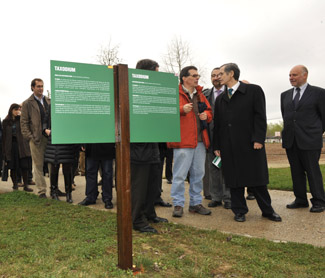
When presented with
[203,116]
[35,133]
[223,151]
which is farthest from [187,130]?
[35,133]

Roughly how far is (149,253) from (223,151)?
212cm

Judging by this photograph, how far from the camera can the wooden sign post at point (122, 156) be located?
109 inches

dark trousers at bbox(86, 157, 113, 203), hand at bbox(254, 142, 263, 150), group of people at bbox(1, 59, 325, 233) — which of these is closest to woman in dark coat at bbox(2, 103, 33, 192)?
group of people at bbox(1, 59, 325, 233)

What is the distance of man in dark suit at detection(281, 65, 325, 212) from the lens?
16.7 feet

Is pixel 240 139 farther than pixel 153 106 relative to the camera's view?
Yes

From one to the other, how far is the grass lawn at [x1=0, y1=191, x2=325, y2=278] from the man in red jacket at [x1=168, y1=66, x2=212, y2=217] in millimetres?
847

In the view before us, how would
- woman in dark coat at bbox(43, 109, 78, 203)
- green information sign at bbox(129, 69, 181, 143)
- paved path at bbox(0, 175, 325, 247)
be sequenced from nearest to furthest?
green information sign at bbox(129, 69, 181, 143)
paved path at bbox(0, 175, 325, 247)
woman in dark coat at bbox(43, 109, 78, 203)

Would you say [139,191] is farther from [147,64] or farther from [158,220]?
[147,64]

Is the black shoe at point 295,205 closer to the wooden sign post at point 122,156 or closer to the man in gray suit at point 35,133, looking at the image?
the wooden sign post at point 122,156

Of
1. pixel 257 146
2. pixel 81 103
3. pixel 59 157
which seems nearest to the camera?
pixel 81 103

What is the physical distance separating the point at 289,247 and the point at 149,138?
5.92 ft

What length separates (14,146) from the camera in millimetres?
7723

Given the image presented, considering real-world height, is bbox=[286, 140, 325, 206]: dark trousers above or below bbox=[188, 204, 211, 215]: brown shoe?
above

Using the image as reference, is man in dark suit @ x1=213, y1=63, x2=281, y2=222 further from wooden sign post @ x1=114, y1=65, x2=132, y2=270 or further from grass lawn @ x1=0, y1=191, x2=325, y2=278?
wooden sign post @ x1=114, y1=65, x2=132, y2=270
